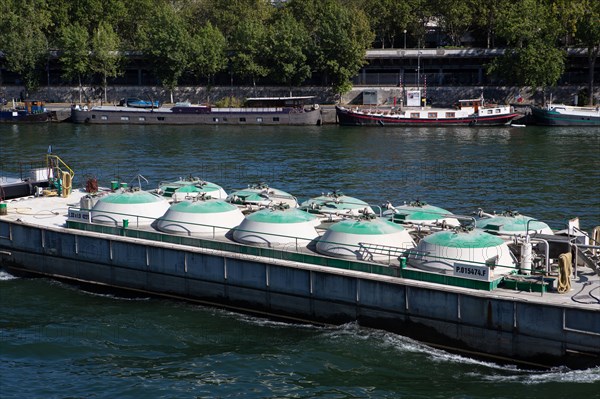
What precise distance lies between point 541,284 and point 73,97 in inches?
5253

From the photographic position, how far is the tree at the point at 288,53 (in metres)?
145

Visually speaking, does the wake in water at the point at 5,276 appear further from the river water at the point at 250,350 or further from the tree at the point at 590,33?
the tree at the point at 590,33

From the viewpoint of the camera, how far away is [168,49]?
148500 millimetres

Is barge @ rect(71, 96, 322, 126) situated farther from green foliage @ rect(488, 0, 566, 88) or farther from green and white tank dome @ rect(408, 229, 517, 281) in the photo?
green and white tank dome @ rect(408, 229, 517, 281)

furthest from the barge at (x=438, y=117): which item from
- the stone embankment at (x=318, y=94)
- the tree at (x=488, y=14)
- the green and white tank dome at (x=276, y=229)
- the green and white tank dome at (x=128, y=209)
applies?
the green and white tank dome at (x=276, y=229)

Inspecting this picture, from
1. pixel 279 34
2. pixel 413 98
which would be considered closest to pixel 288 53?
pixel 279 34

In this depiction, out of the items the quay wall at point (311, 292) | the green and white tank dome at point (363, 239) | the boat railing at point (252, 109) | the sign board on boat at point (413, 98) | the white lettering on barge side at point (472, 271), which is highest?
the sign board on boat at point (413, 98)

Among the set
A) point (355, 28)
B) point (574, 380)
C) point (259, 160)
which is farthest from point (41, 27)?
point (574, 380)

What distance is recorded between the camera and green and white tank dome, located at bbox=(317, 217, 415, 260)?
42.2 m

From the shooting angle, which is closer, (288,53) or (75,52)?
(288,53)

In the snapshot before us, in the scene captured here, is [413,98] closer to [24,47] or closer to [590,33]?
[590,33]

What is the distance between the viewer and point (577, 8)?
13738cm

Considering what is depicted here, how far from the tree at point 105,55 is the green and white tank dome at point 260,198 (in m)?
102

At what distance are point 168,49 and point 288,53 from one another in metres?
19.6
